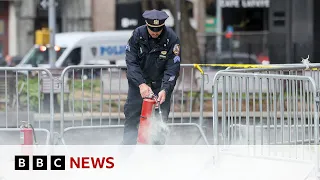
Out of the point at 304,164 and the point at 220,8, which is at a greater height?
the point at 220,8

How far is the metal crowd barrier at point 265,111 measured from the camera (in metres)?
8.31

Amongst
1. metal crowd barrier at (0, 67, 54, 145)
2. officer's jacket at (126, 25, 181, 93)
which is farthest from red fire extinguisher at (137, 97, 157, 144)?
metal crowd barrier at (0, 67, 54, 145)

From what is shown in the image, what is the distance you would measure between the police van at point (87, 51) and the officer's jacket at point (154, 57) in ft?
57.4

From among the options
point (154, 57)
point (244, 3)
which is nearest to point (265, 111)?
point (154, 57)

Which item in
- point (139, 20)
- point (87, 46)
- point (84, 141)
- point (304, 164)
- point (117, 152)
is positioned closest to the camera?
point (304, 164)

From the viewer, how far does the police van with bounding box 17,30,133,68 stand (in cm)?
2689

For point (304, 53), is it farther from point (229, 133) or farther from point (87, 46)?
point (229, 133)

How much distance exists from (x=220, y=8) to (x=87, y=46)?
12.1m

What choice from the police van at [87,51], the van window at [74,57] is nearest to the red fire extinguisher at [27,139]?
the police van at [87,51]

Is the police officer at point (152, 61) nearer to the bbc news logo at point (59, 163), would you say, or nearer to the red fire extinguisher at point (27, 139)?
the bbc news logo at point (59, 163)

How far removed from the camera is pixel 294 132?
27.9ft

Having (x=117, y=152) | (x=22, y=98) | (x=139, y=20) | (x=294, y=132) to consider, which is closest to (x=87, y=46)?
(x=139, y=20)

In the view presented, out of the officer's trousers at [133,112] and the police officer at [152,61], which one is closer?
the police officer at [152,61]

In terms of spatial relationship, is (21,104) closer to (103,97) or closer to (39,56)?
(103,97)
